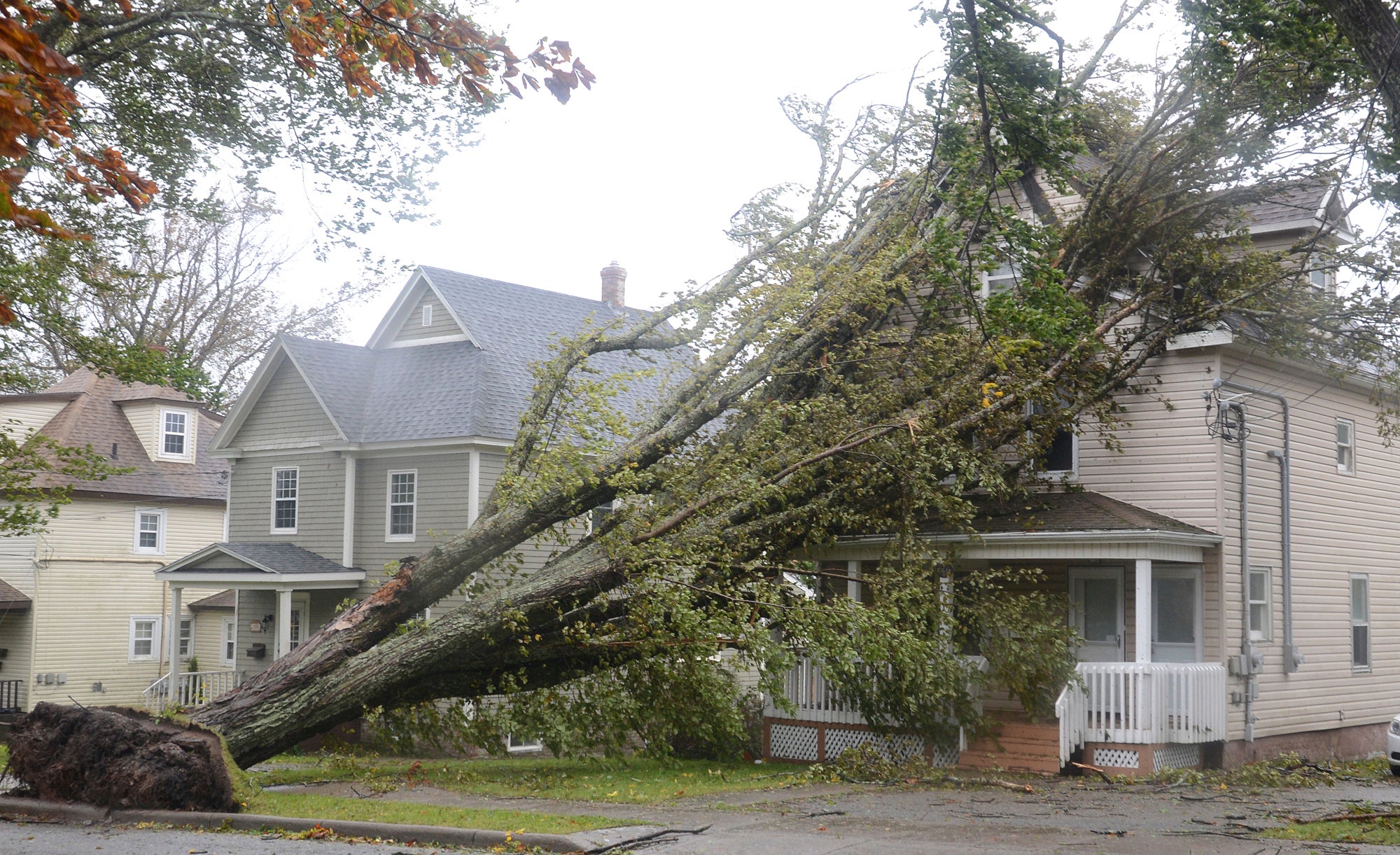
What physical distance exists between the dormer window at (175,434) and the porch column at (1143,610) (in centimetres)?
2475

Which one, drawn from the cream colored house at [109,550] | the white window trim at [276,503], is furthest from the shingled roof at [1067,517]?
the cream colored house at [109,550]

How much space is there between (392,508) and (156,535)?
36.3ft

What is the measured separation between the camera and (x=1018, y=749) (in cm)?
1468

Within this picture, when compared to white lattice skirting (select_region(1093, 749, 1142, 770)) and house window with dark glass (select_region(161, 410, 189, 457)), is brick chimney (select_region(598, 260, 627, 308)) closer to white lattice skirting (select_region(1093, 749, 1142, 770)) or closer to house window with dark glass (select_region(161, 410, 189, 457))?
house window with dark glass (select_region(161, 410, 189, 457))

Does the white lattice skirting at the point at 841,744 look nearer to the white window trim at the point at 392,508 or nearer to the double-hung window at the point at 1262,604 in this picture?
the double-hung window at the point at 1262,604

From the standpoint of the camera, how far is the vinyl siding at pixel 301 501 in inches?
883

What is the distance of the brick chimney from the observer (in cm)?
2888

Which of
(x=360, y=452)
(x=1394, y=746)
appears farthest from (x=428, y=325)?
(x=1394, y=746)

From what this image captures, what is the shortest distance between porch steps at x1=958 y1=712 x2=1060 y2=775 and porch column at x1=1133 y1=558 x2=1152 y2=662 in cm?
134

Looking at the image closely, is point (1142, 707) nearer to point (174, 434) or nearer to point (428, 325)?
point (428, 325)

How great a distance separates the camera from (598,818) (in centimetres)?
998

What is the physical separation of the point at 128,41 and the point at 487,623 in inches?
311

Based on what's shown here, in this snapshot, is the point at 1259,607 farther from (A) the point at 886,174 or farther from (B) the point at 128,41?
(B) the point at 128,41

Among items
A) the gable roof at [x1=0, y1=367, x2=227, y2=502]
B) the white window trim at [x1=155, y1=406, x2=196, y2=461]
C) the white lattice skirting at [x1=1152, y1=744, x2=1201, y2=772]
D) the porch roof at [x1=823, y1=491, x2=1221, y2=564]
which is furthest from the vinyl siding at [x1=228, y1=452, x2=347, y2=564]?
the white lattice skirting at [x1=1152, y1=744, x2=1201, y2=772]
